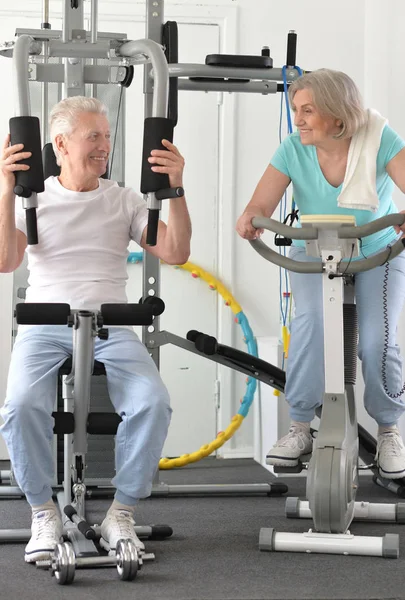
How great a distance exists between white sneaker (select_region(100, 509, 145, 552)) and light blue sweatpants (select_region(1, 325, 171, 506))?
4 centimetres

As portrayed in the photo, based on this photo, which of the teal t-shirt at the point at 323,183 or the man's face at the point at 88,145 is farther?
the teal t-shirt at the point at 323,183

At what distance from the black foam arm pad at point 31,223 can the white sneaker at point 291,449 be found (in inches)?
46.1

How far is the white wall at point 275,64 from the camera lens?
16.1 ft

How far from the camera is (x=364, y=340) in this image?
10.6 ft

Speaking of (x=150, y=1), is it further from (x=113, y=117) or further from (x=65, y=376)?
(x=65, y=376)

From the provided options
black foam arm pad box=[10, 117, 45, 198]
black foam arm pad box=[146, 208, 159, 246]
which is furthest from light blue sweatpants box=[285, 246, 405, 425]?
black foam arm pad box=[10, 117, 45, 198]

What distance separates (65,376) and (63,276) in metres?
0.31

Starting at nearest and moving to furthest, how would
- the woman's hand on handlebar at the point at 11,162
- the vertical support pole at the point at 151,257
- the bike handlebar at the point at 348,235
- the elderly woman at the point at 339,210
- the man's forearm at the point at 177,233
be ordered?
the woman's hand on handlebar at the point at 11,162
the bike handlebar at the point at 348,235
the man's forearm at the point at 177,233
the elderly woman at the point at 339,210
the vertical support pole at the point at 151,257

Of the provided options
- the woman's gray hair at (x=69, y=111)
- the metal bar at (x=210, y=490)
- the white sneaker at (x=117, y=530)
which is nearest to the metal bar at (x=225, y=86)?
the woman's gray hair at (x=69, y=111)

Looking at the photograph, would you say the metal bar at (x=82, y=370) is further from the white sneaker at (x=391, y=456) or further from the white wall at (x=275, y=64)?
the white wall at (x=275, y=64)

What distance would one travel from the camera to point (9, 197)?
269 centimetres

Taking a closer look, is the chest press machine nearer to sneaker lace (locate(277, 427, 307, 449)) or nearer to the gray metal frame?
the gray metal frame

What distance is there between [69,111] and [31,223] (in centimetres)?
55

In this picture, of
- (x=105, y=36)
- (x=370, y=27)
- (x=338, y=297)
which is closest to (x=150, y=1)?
(x=105, y=36)
